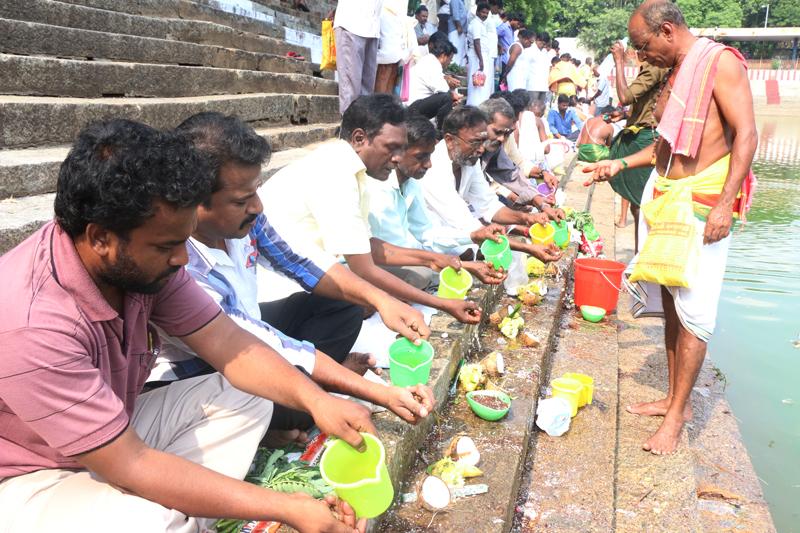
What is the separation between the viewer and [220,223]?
88.8 inches

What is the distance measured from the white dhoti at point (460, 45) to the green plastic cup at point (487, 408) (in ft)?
28.7

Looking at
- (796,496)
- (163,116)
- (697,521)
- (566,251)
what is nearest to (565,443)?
(697,521)

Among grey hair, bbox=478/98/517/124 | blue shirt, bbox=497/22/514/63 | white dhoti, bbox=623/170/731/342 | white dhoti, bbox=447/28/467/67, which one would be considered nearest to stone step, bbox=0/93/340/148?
grey hair, bbox=478/98/517/124

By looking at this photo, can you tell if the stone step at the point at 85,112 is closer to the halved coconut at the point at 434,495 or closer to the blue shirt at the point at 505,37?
the halved coconut at the point at 434,495

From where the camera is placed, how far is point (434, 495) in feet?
7.09

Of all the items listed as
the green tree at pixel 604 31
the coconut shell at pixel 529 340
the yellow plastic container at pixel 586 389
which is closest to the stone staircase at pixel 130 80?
the coconut shell at pixel 529 340

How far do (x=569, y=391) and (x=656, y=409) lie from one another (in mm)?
649

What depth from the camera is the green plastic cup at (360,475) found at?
5.43ft

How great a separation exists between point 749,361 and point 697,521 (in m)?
2.63

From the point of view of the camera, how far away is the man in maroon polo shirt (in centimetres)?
138

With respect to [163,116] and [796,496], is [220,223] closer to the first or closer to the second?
[163,116]

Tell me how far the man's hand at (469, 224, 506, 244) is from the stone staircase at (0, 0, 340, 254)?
1.81 m

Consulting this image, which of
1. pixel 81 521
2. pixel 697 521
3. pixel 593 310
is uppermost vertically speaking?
pixel 81 521

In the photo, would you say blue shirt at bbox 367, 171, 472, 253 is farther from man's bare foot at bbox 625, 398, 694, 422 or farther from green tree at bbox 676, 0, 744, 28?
green tree at bbox 676, 0, 744, 28
